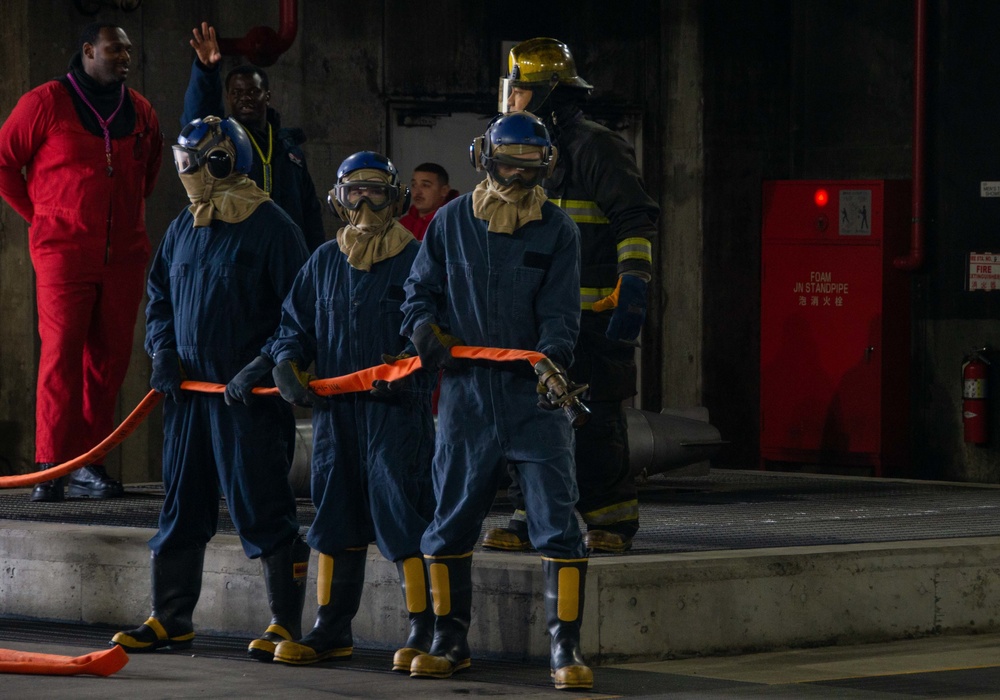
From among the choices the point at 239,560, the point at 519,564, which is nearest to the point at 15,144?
the point at 239,560

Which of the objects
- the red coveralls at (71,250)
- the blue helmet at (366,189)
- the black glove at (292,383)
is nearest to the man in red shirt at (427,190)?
the red coveralls at (71,250)

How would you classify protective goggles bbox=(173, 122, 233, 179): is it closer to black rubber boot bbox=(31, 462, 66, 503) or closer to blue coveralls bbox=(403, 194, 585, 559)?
blue coveralls bbox=(403, 194, 585, 559)

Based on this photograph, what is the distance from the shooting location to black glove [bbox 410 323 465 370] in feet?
20.5

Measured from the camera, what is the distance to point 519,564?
684cm

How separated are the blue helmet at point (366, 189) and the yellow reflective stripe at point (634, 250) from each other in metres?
0.89

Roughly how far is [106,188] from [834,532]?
3.66m

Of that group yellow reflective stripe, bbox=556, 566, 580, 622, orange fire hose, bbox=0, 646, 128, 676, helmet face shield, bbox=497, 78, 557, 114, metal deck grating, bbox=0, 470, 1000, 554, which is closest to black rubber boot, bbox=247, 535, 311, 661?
orange fire hose, bbox=0, 646, 128, 676

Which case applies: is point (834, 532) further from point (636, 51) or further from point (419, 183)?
point (636, 51)

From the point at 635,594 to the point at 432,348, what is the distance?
1245mm

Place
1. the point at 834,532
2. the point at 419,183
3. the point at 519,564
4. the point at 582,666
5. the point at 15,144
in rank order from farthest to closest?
1. the point at 419,183
2. the point at 15,144
3. the point at 834,532
4. the point at 519,564
5. the point at 582,666

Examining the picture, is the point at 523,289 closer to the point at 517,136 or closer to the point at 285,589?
the point at 517,136

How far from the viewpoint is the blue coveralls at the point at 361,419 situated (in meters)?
6.51

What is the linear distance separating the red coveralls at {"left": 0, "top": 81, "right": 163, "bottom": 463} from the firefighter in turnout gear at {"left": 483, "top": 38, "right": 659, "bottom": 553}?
8.08ft

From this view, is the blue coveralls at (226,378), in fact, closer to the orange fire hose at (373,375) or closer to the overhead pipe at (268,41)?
the orange fire hose at (373,375)
